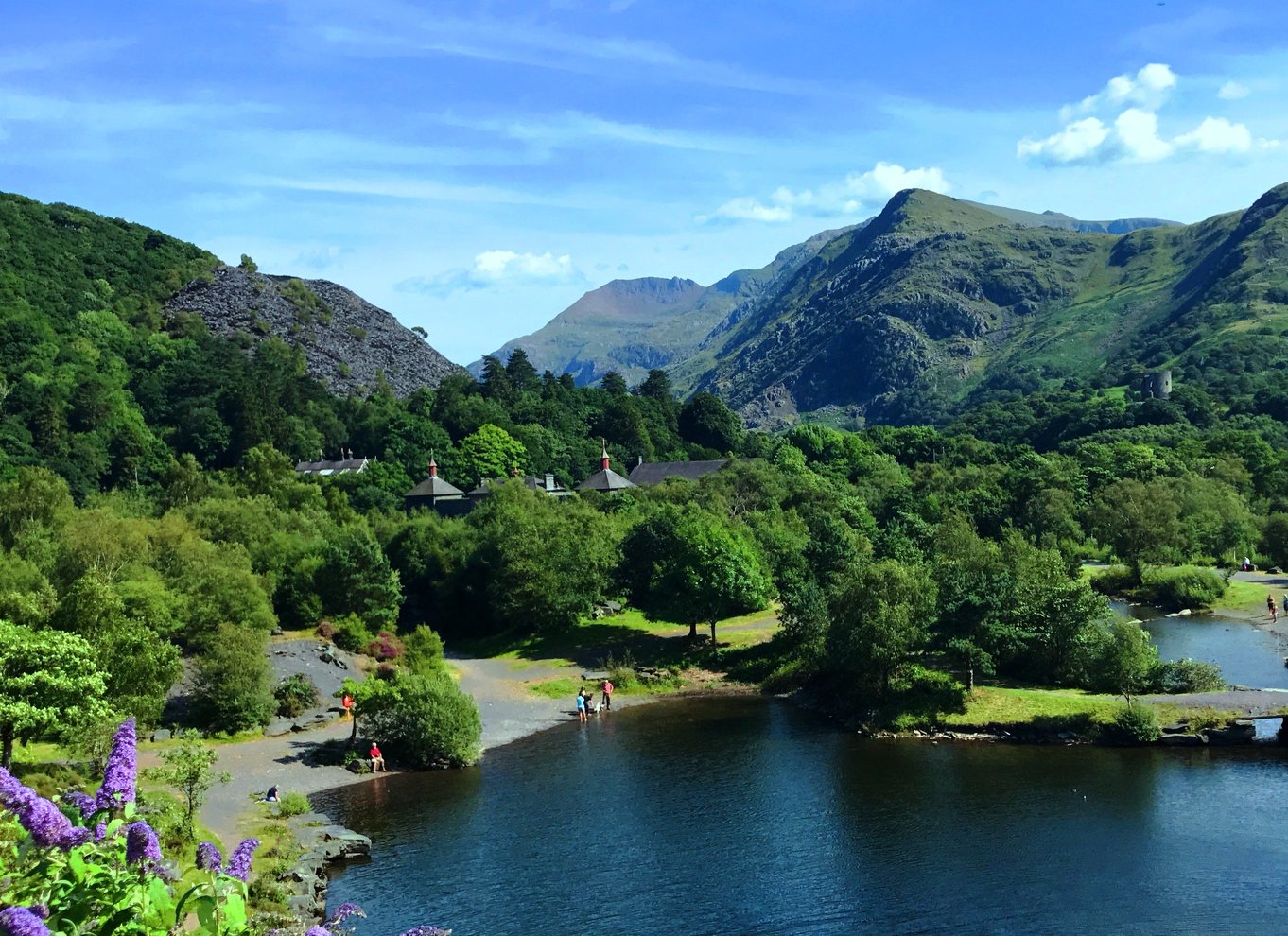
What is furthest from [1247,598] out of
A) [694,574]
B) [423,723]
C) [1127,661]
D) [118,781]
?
A: [118,781]

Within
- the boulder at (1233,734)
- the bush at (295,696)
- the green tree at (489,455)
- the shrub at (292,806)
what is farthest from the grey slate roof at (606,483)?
the boulder at (1233,734)

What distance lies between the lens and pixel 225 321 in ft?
568

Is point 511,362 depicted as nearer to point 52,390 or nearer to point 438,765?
point 52,390

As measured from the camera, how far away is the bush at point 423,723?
4469 centimetres

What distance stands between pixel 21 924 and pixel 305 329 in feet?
622

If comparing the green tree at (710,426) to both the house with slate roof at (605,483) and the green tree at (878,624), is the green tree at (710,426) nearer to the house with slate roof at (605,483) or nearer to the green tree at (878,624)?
the house with slate roof at (605,483)

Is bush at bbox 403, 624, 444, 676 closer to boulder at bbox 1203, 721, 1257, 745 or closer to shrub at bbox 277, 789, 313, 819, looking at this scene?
shrub at bbox 277, 789, 313, 819

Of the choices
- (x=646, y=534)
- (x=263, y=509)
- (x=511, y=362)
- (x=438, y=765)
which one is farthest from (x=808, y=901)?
(x=511, y=362)

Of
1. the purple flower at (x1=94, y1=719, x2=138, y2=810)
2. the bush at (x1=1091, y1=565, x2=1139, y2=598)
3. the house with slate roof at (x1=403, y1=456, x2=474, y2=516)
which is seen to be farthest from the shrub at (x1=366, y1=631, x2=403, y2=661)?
the purple flower at (x1=94, y1=719, x2=138, y2=810)

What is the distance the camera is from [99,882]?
723 centimetres

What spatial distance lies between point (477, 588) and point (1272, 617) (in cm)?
4940

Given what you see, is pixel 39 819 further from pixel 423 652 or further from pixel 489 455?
pixel 489 455

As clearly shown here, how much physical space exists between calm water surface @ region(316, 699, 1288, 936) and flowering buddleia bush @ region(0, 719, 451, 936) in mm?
22275

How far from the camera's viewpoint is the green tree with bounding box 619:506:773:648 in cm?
6188
